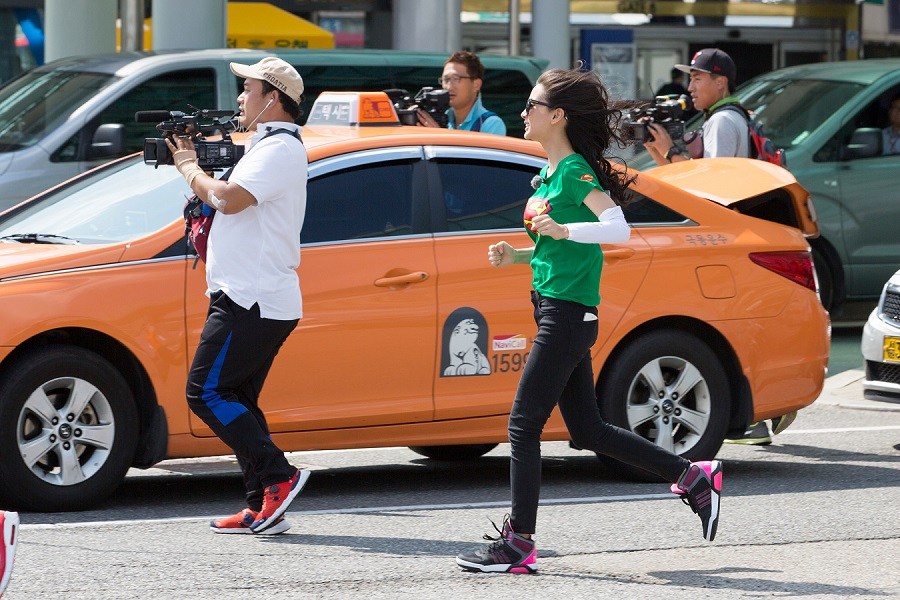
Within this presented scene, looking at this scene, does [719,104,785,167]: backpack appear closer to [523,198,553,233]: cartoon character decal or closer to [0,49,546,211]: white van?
[523,198,553,233]: cartoon character decal

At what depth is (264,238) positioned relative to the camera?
19.8 ft

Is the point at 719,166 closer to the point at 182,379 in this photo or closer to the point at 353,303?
the point at 353,303

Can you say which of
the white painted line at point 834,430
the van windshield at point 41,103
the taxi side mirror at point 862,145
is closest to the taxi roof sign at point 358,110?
the white painted line at point 834,430

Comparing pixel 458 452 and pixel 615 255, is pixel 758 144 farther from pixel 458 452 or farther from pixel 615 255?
pixel 458 452

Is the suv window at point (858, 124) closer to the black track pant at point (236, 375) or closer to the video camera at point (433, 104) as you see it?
the video camera at point (433, 104)

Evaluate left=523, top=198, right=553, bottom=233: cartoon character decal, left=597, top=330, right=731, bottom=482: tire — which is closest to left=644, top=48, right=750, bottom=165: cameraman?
left=597, top=330, right=731, bottom=482: tire

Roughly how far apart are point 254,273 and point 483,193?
159cm

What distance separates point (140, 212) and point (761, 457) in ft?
10.9

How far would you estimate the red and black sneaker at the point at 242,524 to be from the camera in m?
6.23

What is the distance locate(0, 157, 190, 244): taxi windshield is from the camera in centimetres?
688

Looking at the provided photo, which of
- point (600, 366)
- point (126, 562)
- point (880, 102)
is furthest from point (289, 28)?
point (126, 562)

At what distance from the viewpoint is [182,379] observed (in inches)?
261

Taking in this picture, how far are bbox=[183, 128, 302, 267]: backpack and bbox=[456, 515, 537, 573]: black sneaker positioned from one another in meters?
1.51

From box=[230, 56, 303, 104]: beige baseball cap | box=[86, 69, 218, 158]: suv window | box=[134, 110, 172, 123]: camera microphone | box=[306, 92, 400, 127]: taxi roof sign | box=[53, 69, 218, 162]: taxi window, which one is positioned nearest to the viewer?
box=[230, 56, 303, 104]: beige baseball cap
